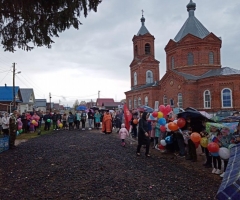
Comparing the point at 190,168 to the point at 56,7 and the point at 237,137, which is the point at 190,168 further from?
the point at 56,7

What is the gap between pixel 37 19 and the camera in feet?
22.8

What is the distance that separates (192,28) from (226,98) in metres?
15.4

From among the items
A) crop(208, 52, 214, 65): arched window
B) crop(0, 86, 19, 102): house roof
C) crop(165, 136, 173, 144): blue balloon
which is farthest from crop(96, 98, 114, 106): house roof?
crop(165, 136, 173, 144): blue balloon

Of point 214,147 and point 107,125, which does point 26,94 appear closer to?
point 107,125

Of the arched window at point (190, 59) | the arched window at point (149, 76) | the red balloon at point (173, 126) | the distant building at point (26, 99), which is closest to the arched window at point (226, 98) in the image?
the arched window at point (190, 59)

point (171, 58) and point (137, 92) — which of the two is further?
point (137, 92)

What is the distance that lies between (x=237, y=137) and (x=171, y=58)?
37.2 meters

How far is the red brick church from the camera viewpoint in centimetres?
3338

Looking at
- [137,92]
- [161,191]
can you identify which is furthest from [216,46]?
[161,191]

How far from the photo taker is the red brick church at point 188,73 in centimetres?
3338

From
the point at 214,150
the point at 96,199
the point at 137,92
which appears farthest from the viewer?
the point at 137,92

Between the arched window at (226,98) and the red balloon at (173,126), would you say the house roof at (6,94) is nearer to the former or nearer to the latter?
the arched window at (226,98)

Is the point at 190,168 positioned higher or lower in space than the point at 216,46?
lower

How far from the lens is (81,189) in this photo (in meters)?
5.59
